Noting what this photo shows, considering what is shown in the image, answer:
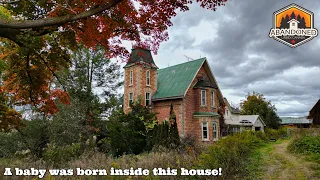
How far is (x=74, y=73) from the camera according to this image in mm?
23688

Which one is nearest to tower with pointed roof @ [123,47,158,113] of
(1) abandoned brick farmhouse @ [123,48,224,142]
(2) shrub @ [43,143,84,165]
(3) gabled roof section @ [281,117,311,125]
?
(1) abandoned brick farmhouse @ [123,48,224,142]

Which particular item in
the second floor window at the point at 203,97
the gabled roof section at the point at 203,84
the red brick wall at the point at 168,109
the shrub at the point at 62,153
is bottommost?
the shrub at the point at 62,153

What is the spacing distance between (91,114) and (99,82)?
414cm

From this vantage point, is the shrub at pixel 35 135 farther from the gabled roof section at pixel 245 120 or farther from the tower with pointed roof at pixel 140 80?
the gabled roof section at pixel 245 120

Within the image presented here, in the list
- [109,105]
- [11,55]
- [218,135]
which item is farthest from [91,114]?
[11,55]

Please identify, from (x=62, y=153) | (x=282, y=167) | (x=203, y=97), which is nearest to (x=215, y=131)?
(x=203, y=97)

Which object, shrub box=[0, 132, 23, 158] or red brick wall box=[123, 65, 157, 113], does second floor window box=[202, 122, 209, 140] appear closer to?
red brick wall box=[123, 65, 157, 113]

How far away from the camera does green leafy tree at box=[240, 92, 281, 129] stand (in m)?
45.6

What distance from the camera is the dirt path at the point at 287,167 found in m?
7.88

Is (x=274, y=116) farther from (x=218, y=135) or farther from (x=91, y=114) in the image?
(x=91, y=114)

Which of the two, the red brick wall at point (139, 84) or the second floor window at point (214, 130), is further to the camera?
the red brick wall at point (139, 84)

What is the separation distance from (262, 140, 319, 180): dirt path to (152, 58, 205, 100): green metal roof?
14633mm

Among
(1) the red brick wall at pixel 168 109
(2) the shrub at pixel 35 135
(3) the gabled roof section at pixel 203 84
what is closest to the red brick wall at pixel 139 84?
(1) the red brick wall at pixel 168 109

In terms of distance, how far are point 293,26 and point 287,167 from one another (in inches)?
322
